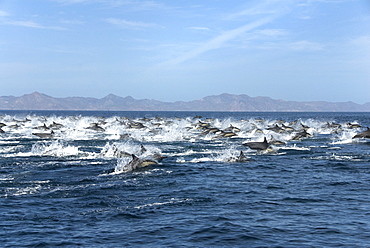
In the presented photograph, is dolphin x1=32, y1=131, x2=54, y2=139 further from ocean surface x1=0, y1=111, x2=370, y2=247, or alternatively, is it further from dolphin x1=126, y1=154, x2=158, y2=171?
dolphin x1=126, y1=154, x2=158, y2=171

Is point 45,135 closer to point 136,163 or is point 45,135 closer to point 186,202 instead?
point 136,163

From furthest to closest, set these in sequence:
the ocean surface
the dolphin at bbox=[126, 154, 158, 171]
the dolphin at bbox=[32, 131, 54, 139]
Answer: the dolphin at bbox=[32, 131, 54, 139], the dolphin at bbox=[126, 154, 158, 171], the ocean surface

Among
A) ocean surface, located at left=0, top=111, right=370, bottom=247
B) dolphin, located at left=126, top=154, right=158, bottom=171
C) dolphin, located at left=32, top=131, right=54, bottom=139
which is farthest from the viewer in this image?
dolphin, located at left=32, top=131, right=54, bottom=139

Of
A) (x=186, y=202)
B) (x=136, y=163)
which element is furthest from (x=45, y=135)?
(x=186, y=202)

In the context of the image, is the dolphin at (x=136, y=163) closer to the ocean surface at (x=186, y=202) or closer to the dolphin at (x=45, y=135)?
the ocean surface at (x=186, y=202)

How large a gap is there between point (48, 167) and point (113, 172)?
176 inches

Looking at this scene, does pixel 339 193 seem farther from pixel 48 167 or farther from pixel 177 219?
pixel 48 167

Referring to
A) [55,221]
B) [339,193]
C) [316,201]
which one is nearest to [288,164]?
[339,193]

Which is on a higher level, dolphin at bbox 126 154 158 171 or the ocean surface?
dolphin at bbox 126 154 158 171

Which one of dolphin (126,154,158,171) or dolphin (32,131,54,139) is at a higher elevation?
dolphin (126,154,158,171)

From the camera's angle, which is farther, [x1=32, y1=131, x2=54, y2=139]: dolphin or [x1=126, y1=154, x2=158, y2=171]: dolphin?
[x1=32, y1=131, x2=54, y2=139]: dolphin

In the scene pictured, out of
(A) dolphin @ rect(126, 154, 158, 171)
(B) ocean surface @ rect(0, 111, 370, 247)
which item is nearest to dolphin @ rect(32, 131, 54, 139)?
(B) ocean surface @ rect(0, 111, 370, 247)

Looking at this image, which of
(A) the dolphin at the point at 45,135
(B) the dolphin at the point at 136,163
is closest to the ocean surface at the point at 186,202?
(B) the dolphin at the point at 136,163

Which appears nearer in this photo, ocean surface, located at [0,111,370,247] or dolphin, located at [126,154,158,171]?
ocean surface, located at [0,111,370,247]
